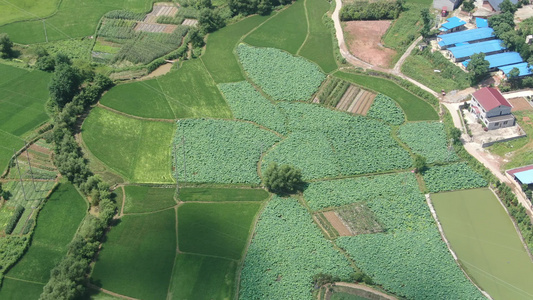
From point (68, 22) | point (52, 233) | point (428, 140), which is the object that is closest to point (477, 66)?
point (428, 140)

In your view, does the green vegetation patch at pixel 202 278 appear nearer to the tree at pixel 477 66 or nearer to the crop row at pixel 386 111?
the crop row at pixel 386 111

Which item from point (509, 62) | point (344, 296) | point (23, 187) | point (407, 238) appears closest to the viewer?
point (344, 296)

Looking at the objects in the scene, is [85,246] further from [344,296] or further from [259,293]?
[344,296]

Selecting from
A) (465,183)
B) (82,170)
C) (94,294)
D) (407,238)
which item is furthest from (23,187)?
(465,183)

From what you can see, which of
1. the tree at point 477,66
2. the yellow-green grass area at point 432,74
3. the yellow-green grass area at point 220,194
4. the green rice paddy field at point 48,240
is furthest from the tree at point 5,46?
the tree at point 477,66

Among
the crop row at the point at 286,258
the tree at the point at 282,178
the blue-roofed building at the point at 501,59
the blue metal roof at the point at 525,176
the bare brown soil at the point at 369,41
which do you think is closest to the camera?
the crop row at the point at 286,258

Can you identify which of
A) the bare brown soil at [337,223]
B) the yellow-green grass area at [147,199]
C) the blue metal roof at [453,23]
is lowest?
the yellow-green grass area at [147,199]

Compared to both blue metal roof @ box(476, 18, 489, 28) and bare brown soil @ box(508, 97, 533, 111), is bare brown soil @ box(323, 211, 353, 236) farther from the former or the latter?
blue metal roof @ box(476, 18, 489, 28)

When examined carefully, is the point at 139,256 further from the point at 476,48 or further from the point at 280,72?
the point at 476,48

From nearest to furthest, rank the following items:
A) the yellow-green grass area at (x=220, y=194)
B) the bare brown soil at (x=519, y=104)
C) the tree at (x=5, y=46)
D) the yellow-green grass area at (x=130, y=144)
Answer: the yellow-green grass area at (x=220, y=194) → the yellow-green grass area at (x=130, y=144) → the bare brown soil at (x=519, y=104) → the tree at (x=5, y=46)
